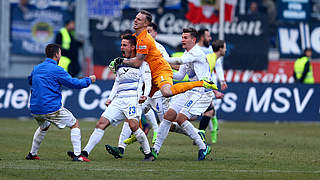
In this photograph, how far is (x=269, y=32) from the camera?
1139 inches

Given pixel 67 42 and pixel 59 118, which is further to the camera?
pixel 67 42

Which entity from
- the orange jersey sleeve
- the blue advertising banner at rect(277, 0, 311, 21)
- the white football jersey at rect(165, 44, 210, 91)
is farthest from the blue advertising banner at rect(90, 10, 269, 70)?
the orange jersey sleeve

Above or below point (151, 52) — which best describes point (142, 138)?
below

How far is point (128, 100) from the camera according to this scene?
10.9 metres

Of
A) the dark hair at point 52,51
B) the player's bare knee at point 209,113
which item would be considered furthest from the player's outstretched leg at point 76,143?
the player's bare knee at point 209,113

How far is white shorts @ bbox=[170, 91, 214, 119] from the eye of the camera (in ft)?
38.5

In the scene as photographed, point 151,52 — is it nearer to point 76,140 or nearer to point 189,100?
point 189,100

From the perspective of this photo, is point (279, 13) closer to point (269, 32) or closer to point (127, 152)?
point (269, 32)

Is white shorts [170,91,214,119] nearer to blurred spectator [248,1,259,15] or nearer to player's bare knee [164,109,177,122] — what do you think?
player's bare knee [164,109,177,122]

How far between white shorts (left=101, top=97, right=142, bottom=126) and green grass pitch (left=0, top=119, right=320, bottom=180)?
26.6 inches

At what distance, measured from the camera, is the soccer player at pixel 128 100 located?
10.8 metres

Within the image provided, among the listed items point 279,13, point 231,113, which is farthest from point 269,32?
point 231,113

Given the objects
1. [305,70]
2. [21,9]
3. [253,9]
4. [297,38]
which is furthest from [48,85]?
[297,38]

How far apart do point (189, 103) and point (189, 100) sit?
73 millimetres
